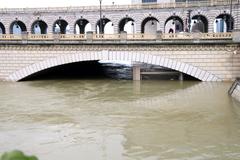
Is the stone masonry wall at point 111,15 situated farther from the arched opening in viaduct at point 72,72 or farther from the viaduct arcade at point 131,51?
the viaduct arcade at point 131,51

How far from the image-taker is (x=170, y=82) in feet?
117

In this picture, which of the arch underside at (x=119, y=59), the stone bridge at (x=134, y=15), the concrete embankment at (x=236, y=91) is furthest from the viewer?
the stone bridge at (x=134, y=15)

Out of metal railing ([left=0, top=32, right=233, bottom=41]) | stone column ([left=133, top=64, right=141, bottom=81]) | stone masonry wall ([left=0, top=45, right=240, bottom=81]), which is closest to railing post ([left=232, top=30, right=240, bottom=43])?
metal railing ([left=0, top=32, right=233, bottom=41])

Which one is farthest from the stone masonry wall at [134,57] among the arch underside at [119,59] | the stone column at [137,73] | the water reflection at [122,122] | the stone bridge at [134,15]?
the stone bridge at [134,15]

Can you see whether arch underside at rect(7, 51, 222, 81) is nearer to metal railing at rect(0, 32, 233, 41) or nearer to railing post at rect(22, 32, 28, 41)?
metal railing at rect(0, 32, 233, 41)

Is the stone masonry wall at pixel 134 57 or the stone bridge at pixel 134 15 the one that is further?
the stone bridge at pixel 134 15

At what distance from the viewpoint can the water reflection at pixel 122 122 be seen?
13.9 m

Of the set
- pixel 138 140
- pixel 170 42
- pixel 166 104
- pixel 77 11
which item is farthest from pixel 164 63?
pixel 77 11

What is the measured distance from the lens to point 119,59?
115 ft

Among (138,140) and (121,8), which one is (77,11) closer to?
(121,8)

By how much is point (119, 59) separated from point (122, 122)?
17008 millimetres

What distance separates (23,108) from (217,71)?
1972 cm

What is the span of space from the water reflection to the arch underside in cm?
196

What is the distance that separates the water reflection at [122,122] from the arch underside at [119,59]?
1.96m
